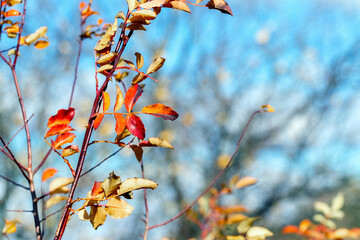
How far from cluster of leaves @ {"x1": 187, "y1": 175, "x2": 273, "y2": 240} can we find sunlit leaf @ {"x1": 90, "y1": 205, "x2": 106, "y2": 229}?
316 mm

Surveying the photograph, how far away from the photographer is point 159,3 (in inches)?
20.7

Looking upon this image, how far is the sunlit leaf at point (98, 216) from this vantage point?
0.50 metres

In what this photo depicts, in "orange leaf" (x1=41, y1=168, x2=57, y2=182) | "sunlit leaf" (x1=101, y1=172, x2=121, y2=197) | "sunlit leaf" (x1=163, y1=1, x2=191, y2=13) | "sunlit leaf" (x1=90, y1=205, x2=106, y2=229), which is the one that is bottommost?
"sunlit leaf" (x1=90, y1=205, x2=106, y2=229)

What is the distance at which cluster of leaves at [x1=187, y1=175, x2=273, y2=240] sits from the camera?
2.36 feet

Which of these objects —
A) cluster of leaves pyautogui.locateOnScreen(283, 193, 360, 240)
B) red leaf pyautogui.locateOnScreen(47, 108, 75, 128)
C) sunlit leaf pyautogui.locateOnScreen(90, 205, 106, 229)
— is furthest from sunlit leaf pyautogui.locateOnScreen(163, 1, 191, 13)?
cluster of leaves pyautogui.locateOnScreen(283, 193, 360, 240)

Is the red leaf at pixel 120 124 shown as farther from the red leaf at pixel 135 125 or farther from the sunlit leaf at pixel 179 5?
the sunlit leaf at pixel 179 5

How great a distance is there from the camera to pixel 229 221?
40.1 inches

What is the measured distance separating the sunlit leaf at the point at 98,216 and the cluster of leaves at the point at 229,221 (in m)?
0.32

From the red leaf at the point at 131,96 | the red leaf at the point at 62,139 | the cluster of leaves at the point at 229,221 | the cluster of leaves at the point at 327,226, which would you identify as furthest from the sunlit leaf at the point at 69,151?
the cluster of leaves at the point at 327,226

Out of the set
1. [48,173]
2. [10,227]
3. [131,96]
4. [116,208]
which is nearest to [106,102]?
[131,96]

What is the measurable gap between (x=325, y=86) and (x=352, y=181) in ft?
5.67

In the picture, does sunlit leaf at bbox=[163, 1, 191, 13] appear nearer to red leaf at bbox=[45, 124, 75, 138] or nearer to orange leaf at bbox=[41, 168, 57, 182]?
red leaf at bbox=[45, 124, 75, 138]

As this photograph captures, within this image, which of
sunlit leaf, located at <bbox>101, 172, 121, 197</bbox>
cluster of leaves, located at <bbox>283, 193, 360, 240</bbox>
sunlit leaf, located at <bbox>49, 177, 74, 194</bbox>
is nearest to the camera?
sunlit leaf, located at <bbox>101, 172, 121, 197</bbox>

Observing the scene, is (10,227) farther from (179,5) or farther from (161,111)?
(179,5)
